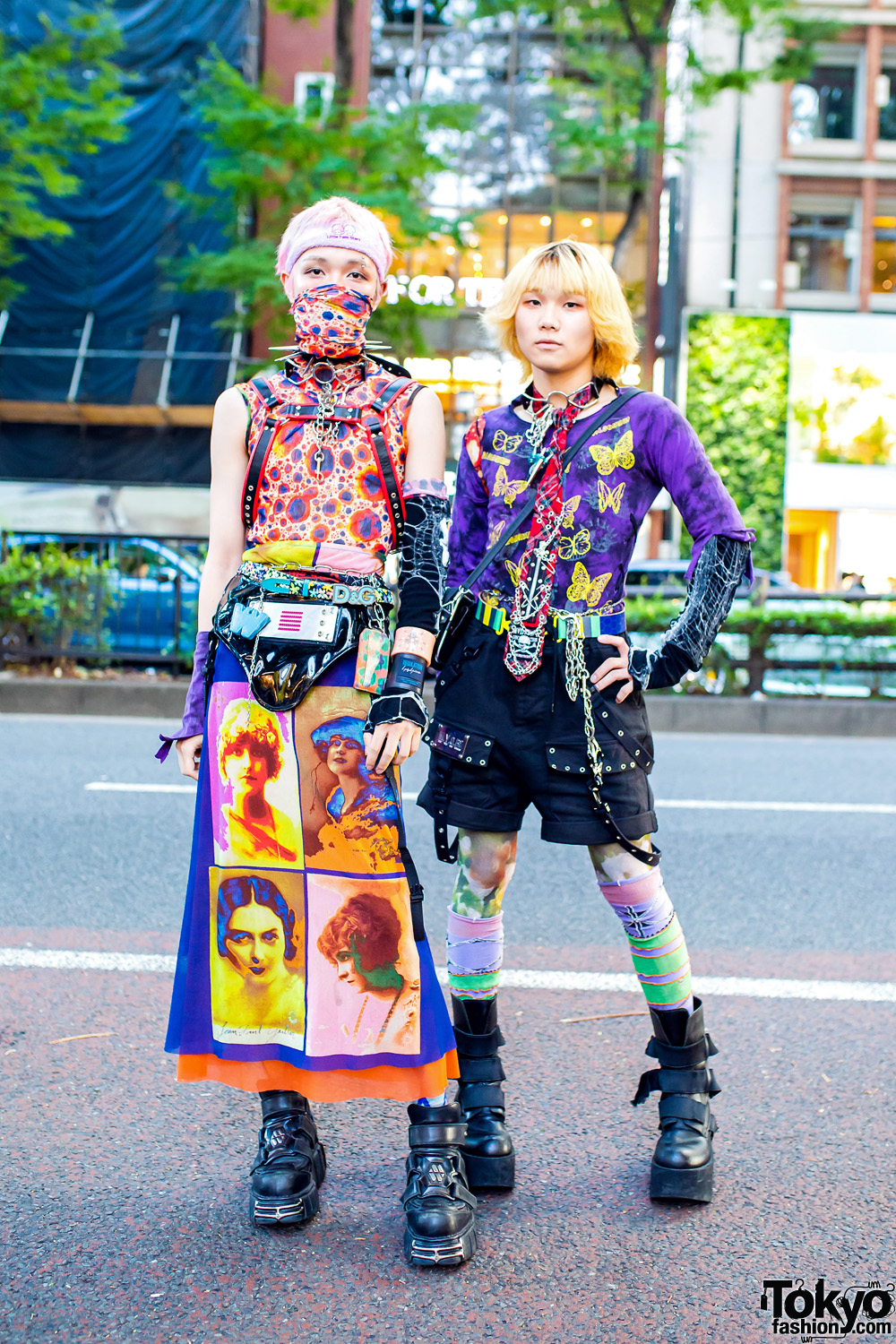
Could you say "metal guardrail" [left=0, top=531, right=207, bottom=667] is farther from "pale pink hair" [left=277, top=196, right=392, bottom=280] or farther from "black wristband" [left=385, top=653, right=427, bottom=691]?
"black wristband" [left=385, top=653, right=427, bottom=691]

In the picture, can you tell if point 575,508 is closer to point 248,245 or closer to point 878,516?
point 248,245

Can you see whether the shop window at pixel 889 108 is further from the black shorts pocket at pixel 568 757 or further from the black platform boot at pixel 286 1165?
the black platform boot at pixel 286 1165

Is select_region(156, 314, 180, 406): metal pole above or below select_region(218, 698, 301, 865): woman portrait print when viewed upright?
above

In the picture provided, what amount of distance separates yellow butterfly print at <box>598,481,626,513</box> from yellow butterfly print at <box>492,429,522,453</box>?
0.68 feet

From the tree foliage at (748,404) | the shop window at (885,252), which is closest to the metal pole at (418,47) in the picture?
the tree foliage at (748,404)

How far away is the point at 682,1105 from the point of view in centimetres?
256

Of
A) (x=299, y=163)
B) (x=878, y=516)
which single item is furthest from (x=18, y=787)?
(x=878, y=516)

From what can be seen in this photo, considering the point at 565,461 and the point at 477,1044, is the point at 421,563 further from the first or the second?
the point at 477,1044

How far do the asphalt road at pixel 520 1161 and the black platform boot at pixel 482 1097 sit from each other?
68mm

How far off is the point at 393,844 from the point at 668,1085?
854mm

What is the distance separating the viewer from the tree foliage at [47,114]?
44.7 feet

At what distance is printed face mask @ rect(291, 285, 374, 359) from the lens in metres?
2.30

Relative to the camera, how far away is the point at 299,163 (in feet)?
45.9

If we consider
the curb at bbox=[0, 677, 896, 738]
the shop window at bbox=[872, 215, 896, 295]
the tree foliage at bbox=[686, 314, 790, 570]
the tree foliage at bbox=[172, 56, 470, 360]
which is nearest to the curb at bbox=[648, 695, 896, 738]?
the curb at bbox=[0, 677, 896, 738]
